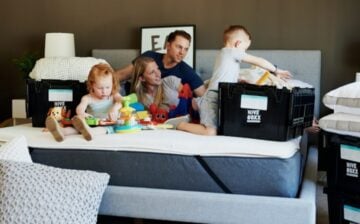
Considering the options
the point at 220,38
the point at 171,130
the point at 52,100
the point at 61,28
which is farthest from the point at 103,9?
the point at 171,130

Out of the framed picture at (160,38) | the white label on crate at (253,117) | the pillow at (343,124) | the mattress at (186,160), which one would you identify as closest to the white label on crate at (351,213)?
the mattress at (186,160)

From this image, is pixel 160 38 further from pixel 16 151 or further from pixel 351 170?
pixel 351 170

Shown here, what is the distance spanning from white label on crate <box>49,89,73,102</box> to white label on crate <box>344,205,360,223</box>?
1892mm

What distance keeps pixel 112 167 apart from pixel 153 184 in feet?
0.79

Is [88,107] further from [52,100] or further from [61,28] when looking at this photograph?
[61,28]

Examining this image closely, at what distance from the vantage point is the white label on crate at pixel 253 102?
2355 mm

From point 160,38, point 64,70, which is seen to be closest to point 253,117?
point 64,70

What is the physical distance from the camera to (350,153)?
2.21 meters

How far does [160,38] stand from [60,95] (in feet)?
4.20

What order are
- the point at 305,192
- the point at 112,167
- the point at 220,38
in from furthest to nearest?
the point at 220,38 < the point at 112,167 < the point at 305,192

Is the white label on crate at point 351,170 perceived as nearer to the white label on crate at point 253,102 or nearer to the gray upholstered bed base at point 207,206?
the gray upholstered bed base at point 207,206

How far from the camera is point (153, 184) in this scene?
2299 mm

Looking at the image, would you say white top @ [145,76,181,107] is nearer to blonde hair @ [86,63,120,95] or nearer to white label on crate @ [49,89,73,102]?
blonde hair @ [86,63,120,95]

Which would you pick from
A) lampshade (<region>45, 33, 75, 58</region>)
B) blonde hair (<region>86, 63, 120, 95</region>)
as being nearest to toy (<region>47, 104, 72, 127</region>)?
blonde hair (<region>86, 63, 120, 95</region>)
